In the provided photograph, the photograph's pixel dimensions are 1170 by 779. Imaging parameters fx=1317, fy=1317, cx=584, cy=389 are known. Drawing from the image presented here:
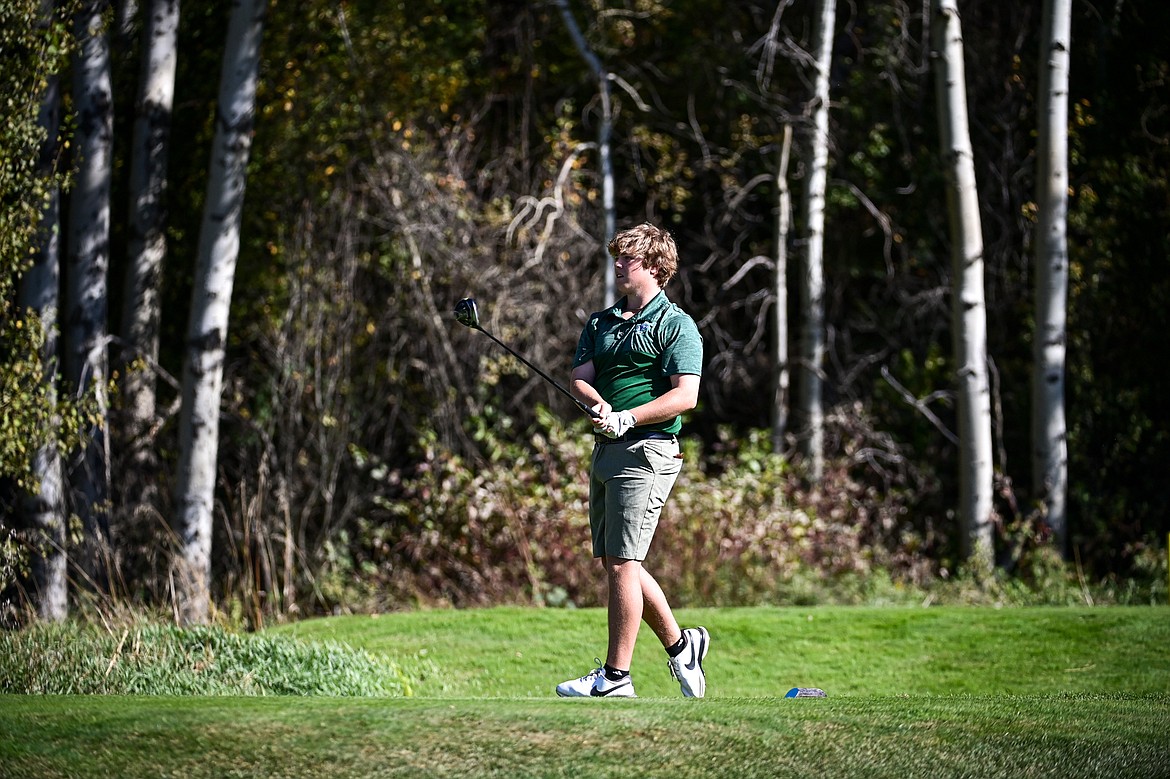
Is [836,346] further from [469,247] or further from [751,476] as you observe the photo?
[469,247]

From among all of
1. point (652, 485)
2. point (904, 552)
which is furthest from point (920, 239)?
point (652, 485)

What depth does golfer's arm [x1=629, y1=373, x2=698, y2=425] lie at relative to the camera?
511 cm

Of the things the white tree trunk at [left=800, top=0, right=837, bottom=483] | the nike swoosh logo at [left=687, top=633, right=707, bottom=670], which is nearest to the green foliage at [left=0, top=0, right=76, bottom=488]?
the nike swoosh logo at [left=687, top=633, right=707, bottom=670]

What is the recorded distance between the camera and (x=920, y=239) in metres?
A: 13.4

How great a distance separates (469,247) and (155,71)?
3120 millimetres

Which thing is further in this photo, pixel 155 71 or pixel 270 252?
pixel 270 252

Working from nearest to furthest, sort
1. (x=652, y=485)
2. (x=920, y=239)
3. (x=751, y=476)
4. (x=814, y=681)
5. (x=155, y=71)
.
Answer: (x=652, y=485), (x=814, y=681), (x=155, y=71), (x=751, y=476), (x=920, y=239)

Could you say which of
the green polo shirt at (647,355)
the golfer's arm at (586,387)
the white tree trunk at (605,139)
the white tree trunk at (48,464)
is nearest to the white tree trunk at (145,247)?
the white tree trunk at (48,464)

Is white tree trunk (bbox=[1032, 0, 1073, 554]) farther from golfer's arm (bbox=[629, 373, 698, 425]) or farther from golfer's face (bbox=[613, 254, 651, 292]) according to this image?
golfer's arm (bbox=[629, 373, 698, 425])

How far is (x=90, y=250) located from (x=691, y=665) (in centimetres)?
650

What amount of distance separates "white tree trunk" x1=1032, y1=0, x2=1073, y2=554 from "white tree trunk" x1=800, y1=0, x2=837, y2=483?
1943 mm

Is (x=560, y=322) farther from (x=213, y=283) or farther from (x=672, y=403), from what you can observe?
(x=672, y=403)

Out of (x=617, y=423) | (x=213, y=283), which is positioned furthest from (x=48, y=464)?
(x=617, y=423)

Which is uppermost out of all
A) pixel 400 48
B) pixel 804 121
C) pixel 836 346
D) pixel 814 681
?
pixel 400 48
